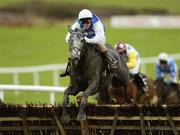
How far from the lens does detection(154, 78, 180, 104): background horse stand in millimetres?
12602

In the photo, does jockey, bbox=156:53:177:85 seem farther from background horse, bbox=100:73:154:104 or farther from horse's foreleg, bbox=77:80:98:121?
horse's foreleg, bbox=77:80:98:121

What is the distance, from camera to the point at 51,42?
31.0 metres

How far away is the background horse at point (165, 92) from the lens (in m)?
12.6

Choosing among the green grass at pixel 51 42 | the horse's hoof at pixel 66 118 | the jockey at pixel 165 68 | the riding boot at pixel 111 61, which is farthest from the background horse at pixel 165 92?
the green grass at pixel 51 42

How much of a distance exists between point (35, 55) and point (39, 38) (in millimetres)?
3773

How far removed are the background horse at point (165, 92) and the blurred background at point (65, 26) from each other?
43.7 ft

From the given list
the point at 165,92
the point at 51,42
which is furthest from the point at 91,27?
the point at 51,42

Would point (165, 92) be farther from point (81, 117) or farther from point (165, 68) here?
point (81, 117)

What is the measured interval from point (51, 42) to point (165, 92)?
733 inches

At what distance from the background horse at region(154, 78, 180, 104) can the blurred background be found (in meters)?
13.3

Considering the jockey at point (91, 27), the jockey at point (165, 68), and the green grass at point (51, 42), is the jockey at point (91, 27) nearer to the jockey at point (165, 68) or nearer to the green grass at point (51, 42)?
the jockey at point (165, 68)

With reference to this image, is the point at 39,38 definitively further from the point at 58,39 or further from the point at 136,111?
the point at 136,111

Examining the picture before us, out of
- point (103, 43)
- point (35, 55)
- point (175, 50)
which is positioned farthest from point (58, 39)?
point (103, 43)

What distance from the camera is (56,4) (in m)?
36.5
